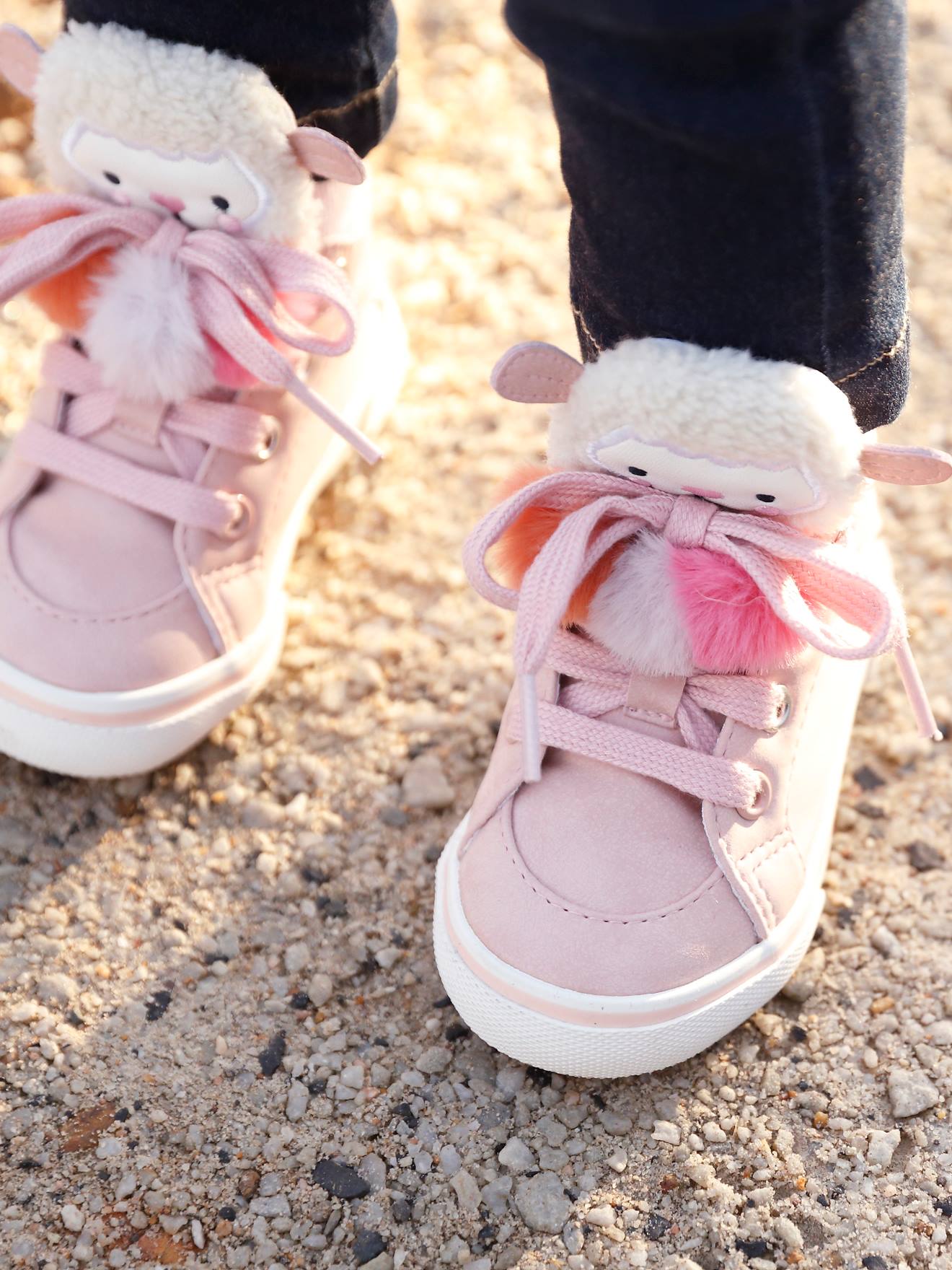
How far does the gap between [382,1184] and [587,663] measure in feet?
1.44

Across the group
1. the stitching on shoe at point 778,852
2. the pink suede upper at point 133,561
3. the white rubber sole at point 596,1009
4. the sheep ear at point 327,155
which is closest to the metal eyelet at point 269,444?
the pink suede upper at point 133,561

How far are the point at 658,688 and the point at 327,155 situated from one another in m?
0.54

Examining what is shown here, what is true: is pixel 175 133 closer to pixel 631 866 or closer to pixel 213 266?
pixel 213 266

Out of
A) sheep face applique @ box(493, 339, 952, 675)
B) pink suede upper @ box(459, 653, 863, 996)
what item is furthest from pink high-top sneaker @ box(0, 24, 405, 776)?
pink suede upper @ box(459, 653, 863, 996)

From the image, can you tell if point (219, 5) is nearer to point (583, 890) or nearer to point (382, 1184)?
point (583, 890)

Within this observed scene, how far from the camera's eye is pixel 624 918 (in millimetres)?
896

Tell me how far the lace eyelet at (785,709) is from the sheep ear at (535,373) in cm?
30

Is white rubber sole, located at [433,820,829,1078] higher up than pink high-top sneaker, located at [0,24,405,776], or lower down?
lower down

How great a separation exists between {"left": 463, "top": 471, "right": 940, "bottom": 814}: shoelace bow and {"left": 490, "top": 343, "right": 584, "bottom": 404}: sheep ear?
7cm

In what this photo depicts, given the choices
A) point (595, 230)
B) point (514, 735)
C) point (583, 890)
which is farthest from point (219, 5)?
point (583, 890)

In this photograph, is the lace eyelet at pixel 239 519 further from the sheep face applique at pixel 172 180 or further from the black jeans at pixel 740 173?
the black jeans at pixel 740 173

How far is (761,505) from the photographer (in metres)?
0.89

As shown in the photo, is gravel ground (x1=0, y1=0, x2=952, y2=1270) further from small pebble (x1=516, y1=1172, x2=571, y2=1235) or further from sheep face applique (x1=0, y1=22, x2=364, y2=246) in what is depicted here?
sheep face applique (x1=0, y1=22, x2=364, y2=246)

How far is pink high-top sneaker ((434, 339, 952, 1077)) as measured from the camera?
86 centimetres
